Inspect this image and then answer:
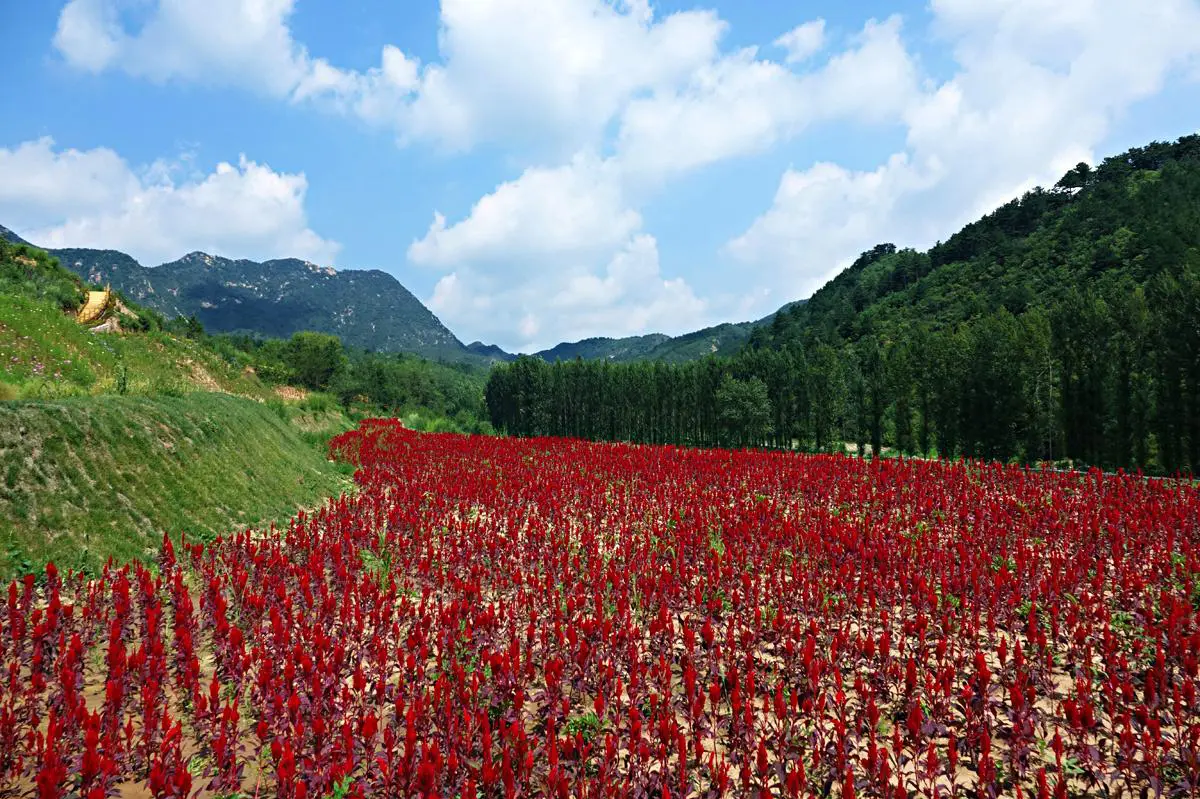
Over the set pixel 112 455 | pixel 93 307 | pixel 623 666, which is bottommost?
pixel 623 666

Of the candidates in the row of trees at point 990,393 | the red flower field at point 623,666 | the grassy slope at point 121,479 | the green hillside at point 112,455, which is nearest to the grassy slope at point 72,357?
the green hillside at point 112,455

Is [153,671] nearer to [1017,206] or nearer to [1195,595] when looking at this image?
[1195,595]

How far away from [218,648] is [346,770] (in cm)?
331

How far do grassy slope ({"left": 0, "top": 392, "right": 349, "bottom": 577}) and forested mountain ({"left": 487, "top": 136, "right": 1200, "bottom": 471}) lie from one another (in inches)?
1529

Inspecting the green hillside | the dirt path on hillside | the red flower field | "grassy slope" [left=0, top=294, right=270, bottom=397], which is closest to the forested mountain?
the red flower field

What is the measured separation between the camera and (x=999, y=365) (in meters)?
36.2

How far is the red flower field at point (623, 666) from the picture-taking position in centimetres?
395

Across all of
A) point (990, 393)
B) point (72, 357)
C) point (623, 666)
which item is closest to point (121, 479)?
point (623, 666)

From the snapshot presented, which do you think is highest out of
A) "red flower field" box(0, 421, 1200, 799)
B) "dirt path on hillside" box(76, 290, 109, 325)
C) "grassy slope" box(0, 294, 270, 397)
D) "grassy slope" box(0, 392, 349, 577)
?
"dirt path on hillside" box(76, 290, 109, 325)

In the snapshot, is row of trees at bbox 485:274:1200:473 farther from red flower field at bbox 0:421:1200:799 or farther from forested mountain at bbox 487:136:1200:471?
red flower field at bbox 0:421:1200:799

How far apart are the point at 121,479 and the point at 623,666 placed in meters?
9.65

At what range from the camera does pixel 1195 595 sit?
337 inches

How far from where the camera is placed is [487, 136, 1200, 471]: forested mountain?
98.7ft

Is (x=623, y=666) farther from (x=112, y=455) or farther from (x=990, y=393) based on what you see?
(x=990, y=393)
